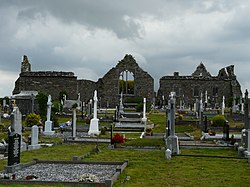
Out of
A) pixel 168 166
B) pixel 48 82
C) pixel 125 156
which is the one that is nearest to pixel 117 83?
pixel 48 82

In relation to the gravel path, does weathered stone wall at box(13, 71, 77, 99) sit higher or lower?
higher

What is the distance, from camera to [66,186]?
10352 millimetres

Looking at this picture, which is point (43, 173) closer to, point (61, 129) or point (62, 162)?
point (62, 162)

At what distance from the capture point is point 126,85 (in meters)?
67.6

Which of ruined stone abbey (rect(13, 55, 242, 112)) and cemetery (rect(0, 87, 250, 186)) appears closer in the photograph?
cemetery (rect(0, 87, 250, 186))

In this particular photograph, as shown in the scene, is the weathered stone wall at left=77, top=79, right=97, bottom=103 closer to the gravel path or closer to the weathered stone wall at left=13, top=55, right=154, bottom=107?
the weathered stone wall at left=13, top=55, right=154, bottom=107

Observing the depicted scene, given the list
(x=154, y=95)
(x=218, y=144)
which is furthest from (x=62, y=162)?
(x=154, y=95)

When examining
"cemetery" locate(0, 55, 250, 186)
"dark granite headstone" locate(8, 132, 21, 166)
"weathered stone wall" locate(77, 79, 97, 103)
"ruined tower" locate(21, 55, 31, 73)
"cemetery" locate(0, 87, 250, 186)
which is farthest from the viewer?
"ruined tower" locate(21, 55, 31, 73)

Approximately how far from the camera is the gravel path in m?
12.0

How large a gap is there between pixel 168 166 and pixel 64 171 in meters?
3.52

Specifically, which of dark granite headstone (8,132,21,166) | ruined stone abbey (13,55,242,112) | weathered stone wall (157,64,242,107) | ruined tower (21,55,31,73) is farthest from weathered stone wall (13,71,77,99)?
dark granite headstone (8,132,21,166)

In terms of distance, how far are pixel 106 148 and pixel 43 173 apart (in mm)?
7716

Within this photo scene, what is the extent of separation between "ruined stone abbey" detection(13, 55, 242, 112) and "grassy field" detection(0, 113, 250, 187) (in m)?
47.4

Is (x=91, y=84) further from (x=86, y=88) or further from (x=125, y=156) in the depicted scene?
(x=125, y=156)
